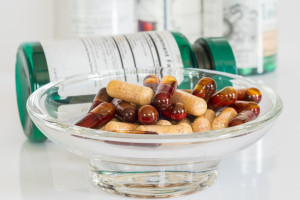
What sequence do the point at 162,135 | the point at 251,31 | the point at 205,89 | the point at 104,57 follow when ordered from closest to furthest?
the point at 162,135 → the point at 205,89 → the point at 104,57 → the point at 251,31

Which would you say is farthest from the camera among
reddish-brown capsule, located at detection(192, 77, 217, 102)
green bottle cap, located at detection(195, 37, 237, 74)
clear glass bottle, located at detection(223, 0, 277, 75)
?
clear glass bottle, located at detection(223, 0, 277, 75)

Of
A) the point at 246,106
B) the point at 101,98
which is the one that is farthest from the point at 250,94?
the point at 101,98

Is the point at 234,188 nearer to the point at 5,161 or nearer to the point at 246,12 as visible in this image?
the point at 5,161

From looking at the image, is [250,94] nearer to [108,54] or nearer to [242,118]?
[242,118]

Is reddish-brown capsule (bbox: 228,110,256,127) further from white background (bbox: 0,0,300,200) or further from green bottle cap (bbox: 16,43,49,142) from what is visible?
green bottle cap (bbox: 16,43,49,142)

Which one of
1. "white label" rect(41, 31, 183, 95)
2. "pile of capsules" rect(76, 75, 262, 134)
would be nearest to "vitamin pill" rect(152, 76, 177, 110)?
"pile of capsules" rect(76, 75, 262, 134)

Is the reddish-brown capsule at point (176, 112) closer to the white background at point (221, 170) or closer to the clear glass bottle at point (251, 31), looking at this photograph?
the white background at point (221, 170)

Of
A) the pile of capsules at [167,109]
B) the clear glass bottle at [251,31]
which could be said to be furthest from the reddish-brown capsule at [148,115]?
the clear glass bottle at [251,31]
